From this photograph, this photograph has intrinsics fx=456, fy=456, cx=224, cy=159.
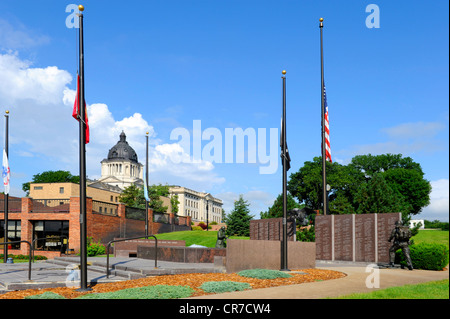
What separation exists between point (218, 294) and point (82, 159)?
5.15m

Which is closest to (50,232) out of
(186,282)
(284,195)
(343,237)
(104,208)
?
(104,208)

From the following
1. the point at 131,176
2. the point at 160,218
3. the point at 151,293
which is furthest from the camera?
the point at 131,176

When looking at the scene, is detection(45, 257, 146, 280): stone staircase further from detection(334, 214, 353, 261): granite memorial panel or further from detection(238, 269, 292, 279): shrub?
detection(334, 214, 353, 261): granite memorial panel

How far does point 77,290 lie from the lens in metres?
12.3

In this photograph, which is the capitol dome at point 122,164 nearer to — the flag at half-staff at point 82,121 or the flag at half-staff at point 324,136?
the flag at half-staff at point 324,136

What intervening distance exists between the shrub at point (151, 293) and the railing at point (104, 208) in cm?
3008

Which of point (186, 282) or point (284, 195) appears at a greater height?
point (284, 195)

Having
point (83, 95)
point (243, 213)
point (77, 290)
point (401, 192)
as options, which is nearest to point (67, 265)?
point (77, 290)

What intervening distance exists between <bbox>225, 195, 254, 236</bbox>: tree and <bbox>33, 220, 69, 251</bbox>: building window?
16.9m

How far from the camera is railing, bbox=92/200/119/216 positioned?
136 feet

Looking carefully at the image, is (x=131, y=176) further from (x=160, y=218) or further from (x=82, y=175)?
(x=82, y=175)

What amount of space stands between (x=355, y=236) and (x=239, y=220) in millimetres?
26586

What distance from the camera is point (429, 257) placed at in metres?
18.4

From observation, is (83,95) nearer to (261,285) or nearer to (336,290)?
(261,285)
